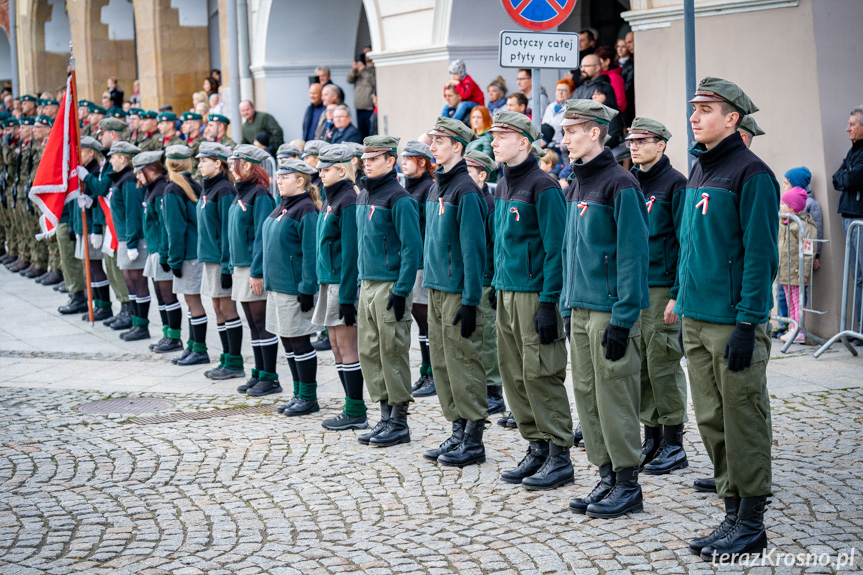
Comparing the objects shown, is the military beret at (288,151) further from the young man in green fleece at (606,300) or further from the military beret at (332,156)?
the young man in green fleece at (606,300)

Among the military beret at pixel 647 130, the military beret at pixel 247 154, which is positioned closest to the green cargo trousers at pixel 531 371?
the military beret at pixel 647 130

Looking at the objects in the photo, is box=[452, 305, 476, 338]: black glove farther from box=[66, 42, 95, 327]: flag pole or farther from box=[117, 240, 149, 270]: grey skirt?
box=[66, 42, 95, 327]: flag pole

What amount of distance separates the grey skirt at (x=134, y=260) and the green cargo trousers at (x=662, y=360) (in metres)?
6.32

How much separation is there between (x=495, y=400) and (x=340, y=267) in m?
1.51

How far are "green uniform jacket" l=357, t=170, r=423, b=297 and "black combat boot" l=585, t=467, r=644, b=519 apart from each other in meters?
2.12

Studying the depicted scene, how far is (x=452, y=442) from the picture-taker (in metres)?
6.74

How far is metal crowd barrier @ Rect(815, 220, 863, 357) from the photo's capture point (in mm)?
8930

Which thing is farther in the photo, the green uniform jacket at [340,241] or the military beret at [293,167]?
the military beret at [293,167]

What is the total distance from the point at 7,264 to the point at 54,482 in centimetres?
1175

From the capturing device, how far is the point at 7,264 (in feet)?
56.7

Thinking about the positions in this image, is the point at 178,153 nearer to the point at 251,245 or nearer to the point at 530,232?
the point at 251,245

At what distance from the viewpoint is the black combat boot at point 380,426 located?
7.20 metres

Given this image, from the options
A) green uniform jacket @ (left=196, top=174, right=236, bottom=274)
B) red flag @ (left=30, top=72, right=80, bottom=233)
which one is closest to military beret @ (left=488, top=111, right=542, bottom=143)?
green uniform jacket @ (left=196, top=174, right=236, bottom=274)

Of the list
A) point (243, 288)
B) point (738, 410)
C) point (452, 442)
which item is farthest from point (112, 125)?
point (738, 410)
